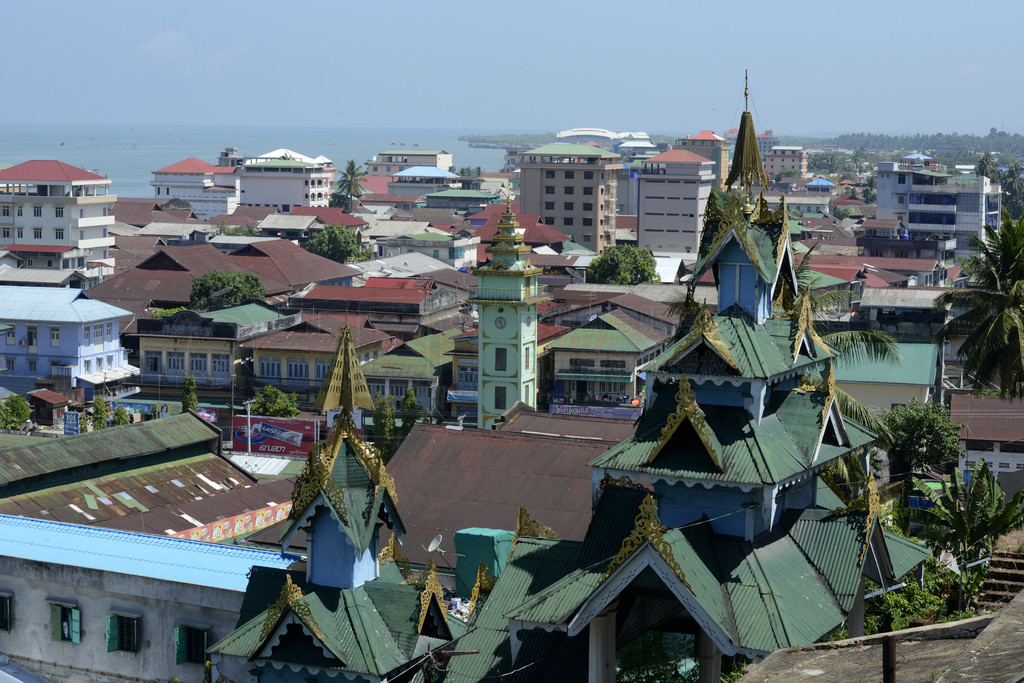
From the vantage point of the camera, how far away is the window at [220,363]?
3061 inches

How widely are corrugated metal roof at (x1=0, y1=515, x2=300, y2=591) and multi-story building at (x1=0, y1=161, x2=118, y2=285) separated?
294ft

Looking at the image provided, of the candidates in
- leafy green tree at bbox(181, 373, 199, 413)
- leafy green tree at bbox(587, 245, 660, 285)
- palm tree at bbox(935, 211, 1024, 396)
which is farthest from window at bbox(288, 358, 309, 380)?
palm tree at bbox(935, 211, 1024, 396)

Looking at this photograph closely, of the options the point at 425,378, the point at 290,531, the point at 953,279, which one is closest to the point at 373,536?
the point at 290,531

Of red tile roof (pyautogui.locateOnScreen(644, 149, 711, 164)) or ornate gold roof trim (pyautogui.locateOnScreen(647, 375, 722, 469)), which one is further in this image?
red tile roof (pyautogui.locateOnScreen(644, 149, 711, 164))

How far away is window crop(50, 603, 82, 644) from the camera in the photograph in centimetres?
2433

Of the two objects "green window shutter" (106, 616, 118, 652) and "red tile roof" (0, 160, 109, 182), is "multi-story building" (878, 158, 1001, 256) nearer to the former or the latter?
"red tile roof" (0, 160, 109, 182)

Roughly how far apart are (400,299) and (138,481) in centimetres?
5352

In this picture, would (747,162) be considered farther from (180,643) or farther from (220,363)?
(220,363)

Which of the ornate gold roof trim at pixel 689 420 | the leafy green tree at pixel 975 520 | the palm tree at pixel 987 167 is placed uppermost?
the palm tree at pixel 987 167

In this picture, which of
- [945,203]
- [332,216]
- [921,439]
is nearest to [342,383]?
[921,439]

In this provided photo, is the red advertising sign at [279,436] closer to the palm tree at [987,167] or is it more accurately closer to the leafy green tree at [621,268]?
the leafy green tree at [621,268]

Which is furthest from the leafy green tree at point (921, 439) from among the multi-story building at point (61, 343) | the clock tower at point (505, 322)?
the multi-story building at point (61, 343)

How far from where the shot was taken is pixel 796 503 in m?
19.8

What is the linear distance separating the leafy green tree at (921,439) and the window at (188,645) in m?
29.3
